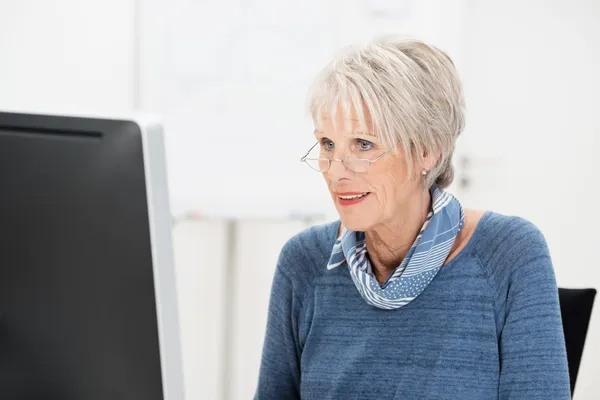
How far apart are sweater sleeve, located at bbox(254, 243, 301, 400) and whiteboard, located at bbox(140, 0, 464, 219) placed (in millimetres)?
1401

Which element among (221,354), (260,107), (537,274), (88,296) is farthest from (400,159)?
(221,354)

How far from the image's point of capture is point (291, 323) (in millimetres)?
1372

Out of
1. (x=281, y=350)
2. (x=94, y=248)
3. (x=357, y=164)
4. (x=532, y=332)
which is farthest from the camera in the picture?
(x=281, y=350)

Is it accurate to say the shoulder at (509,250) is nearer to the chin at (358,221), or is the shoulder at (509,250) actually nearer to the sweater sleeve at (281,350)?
the chin at (358,221)

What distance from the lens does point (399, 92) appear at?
1208mm

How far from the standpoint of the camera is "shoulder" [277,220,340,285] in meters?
1.40

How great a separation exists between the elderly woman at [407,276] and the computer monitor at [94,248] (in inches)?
28.0

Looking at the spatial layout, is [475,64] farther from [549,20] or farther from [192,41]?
[192,41]

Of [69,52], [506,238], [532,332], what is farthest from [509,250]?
[69,52]

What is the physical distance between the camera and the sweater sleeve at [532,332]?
113 cm

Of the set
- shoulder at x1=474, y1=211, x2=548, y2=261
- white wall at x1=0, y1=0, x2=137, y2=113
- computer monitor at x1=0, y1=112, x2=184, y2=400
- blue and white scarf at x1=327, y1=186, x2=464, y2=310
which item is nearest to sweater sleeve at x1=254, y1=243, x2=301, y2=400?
blue and white scarf at x1=327, y1=186, x2=464, y2=310

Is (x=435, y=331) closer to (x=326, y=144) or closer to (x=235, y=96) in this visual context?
(x=326, y=144)

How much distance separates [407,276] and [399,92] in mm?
309

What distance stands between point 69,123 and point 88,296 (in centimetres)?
13
